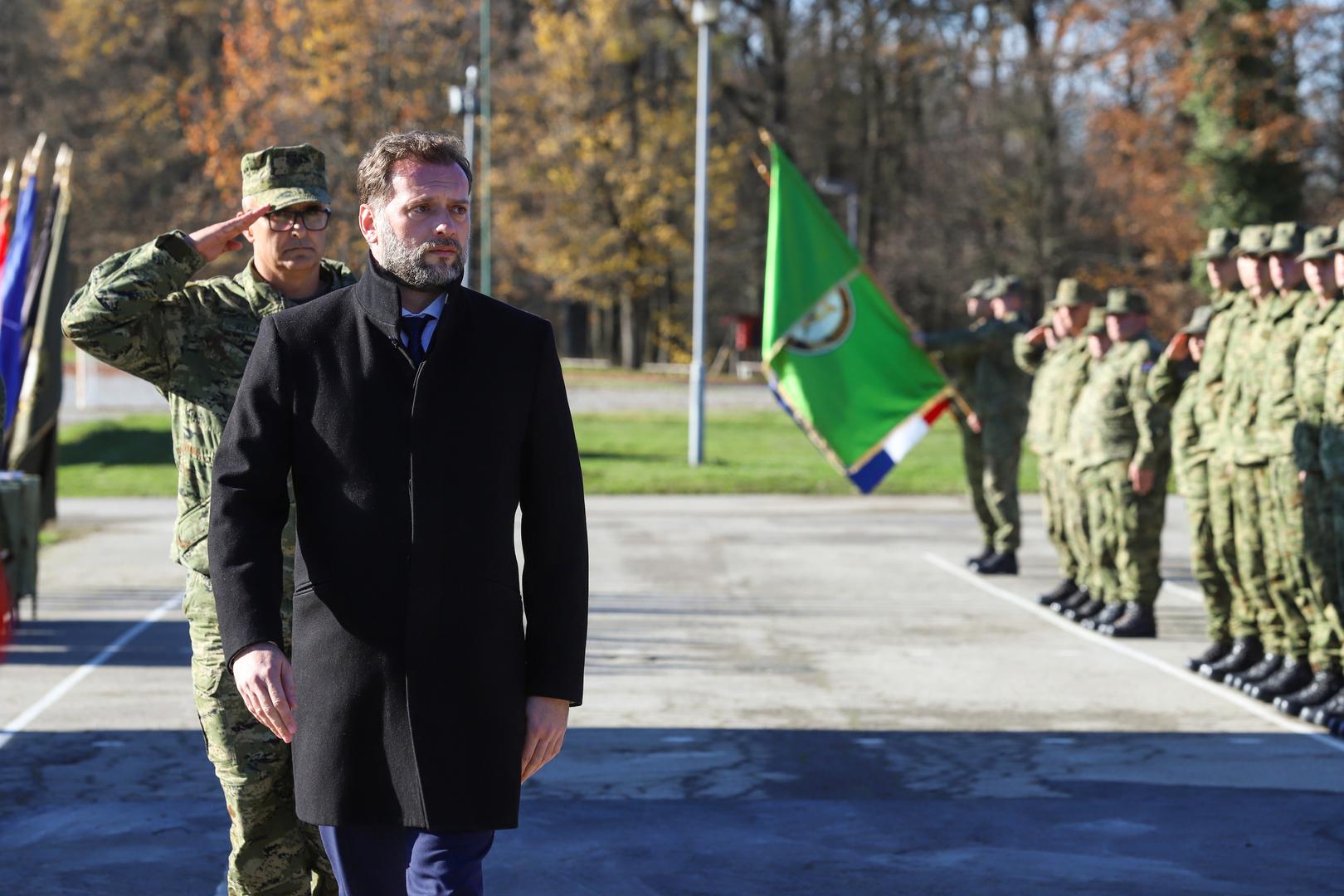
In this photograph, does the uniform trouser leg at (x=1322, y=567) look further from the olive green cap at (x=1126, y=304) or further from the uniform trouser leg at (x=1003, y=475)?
the uniform trouser leg at (x=1003, y=475)

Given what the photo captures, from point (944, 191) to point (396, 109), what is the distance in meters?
13.4

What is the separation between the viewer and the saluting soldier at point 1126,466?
11.6m

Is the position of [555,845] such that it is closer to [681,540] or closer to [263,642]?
[263,642]

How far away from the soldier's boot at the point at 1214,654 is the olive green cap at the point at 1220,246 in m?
2.06

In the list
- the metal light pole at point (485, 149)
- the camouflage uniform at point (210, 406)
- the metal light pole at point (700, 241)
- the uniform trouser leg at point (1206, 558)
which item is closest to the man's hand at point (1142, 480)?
the uniform trouser leg at point (1206, 558)

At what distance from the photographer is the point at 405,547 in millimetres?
3682

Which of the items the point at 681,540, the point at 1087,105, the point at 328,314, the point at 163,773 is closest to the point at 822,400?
the point at 681,540

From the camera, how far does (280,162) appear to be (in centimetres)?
504

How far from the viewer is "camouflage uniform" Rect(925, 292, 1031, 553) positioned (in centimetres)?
1494

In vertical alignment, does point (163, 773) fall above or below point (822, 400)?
below

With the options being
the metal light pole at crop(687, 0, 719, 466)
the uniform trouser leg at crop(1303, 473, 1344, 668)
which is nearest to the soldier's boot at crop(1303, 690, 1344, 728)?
the uniform trouser leg at crop(1303, 473, 1344, 668)

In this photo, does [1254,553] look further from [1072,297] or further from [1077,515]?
[1072,297]

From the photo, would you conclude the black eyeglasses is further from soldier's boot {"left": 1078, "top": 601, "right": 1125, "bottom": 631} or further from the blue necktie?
soldier's boot {"left": 1078, "top": 601, "right": 1125, "bottom": 631}

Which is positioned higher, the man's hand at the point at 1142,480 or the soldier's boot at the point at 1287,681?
the man's hand at the point at 1142,480
